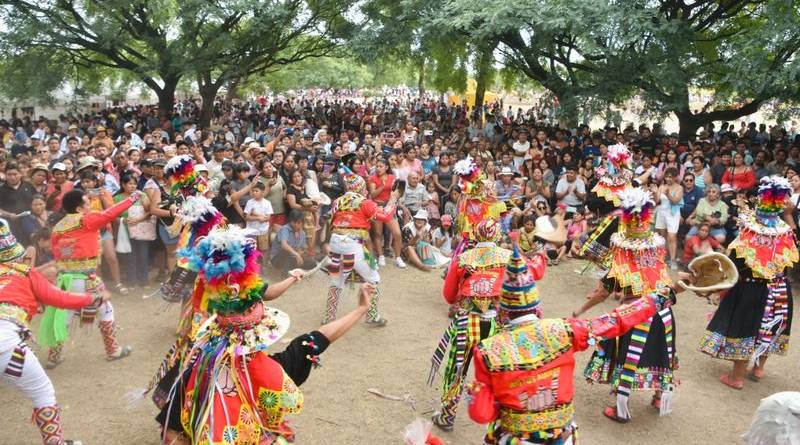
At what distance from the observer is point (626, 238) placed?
5.53 metres

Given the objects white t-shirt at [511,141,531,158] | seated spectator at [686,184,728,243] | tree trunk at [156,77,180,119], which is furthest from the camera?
tree trunk at [156,77,180,119]

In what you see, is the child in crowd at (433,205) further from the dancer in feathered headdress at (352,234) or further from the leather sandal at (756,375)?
the leather sandal at (756,375)

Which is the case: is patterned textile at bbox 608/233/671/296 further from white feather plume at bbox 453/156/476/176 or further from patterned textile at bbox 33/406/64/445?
patterned textile at bbox 33/406/64/445

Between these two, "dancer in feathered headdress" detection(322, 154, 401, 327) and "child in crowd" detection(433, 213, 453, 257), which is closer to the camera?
"dancer in feathered headdress" detection(322, 154, 401, 327)

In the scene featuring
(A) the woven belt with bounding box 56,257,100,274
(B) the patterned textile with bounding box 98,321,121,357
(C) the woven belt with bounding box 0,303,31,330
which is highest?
(C) the woven belt with bounding box 0,303,31,330

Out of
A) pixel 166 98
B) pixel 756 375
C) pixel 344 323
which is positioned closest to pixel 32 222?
pixel 344 323

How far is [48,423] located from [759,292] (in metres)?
6.04

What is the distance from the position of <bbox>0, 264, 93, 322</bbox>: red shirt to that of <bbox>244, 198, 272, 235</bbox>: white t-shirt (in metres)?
4.06

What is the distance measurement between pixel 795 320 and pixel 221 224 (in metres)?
7.08

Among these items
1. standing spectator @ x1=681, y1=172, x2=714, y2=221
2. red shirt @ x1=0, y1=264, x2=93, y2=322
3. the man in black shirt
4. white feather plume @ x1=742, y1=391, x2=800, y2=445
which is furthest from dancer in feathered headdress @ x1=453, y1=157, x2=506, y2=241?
the man in black shirt

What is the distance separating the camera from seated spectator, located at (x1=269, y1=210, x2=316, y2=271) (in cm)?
921

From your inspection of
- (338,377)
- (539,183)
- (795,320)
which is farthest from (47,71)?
(795,320)

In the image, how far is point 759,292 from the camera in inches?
237

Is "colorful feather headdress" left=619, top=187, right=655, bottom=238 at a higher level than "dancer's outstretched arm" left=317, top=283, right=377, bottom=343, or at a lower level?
higher
